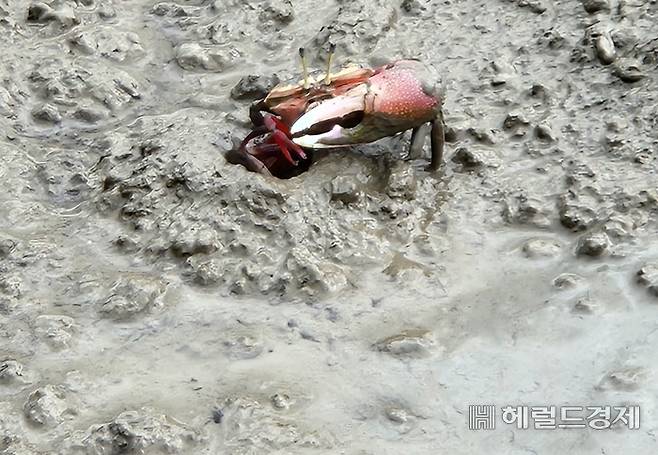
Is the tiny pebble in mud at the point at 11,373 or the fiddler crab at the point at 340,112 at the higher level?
the fiddler crab at the point at 340,112

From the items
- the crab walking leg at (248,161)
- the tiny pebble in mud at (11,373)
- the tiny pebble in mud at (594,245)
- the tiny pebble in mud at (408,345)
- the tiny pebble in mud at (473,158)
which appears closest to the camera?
the tiny pebble in mud at (11,373)

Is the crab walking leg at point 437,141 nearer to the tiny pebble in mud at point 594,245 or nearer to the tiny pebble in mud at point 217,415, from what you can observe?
the tiny pebble in mud at point 594,245

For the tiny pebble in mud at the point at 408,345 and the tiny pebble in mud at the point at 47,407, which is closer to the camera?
the tiny pebble in mud at the point at 47,407

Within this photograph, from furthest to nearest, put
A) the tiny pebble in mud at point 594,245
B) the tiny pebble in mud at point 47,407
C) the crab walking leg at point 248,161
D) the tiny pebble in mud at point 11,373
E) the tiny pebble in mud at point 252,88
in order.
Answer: the tiny pebble in mud at point 252,88 → the crab walking leg at point 248,161 → the tiny pebble in mud at point 594,245 → the tiny pebble in mud at point 11,373 → the tiny pebble in mud at point 47,407

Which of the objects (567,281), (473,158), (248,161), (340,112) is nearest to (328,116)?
(340,112)

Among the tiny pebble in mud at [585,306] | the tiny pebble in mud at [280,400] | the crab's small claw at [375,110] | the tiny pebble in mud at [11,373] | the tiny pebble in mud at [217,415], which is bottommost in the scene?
the tiny pebble in mud at [11,373]

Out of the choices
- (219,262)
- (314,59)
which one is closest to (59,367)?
(219,262)

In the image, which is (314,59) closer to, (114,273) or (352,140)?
(352,140)

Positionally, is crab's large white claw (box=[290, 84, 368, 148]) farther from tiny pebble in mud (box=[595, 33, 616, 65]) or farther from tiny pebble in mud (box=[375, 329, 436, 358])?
tiny pebble in mud (box=[595, 33, 616, 65])

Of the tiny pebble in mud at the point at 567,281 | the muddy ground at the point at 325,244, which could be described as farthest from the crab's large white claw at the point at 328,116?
the tiny pebble in mud at the point at 567,281
